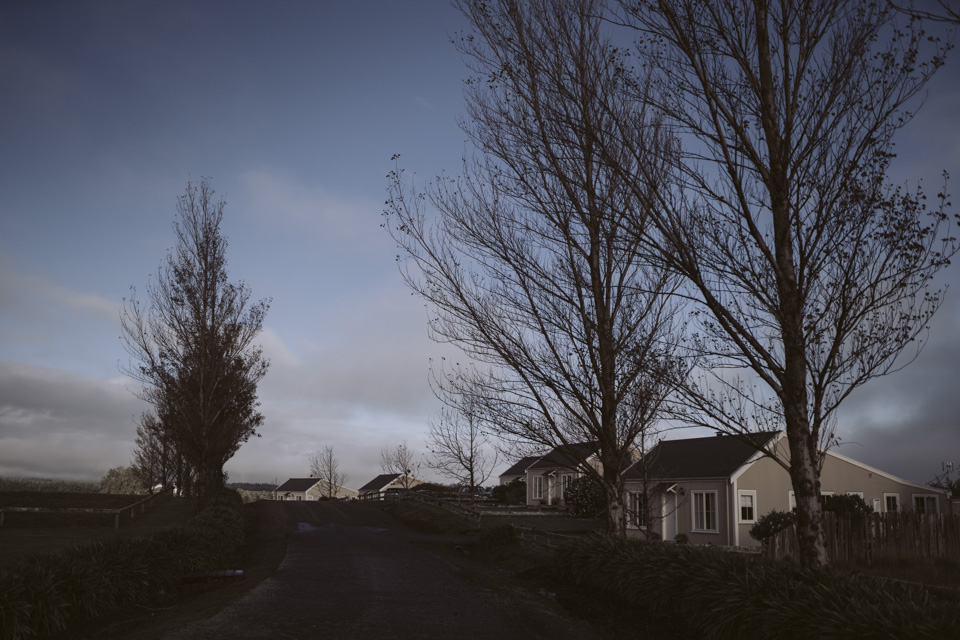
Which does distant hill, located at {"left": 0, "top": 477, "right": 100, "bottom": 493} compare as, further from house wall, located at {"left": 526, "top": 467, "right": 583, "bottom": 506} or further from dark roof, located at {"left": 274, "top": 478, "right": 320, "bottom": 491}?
dark roof, located at {"left": 274, "top": 478, "right": 320, "bottom": 491}

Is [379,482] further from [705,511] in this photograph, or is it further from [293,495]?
[705,511]

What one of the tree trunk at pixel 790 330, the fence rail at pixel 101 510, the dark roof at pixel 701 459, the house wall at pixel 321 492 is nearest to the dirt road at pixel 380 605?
the tree trunk at pixel 790 330

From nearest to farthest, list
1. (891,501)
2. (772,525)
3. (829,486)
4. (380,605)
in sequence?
(380,605), (772,525), (829,486), (891,501)

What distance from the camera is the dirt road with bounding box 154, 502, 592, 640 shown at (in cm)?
997

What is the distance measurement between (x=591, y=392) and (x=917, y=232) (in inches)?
245

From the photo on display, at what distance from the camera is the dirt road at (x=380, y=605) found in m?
9.97

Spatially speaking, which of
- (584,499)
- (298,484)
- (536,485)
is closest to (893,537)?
(584,499)

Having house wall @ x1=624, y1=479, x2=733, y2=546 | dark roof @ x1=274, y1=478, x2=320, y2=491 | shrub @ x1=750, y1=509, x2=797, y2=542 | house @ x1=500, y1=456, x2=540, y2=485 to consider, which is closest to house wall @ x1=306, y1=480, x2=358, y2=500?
dark roof @ x1=274, y1=478, x2=320, y2=491

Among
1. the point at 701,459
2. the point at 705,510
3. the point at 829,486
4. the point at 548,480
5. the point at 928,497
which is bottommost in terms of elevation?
the point at 548,480

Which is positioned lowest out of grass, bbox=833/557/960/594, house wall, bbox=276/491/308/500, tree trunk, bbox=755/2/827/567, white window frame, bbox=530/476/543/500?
house wall, bbox=276/491/308/500

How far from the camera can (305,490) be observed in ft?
357

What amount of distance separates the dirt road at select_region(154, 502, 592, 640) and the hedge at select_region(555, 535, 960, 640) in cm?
121

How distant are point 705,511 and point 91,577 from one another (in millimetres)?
24116

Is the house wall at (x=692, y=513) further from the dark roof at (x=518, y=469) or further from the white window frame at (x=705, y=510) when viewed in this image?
the dark roof at (x=518, y=469)
